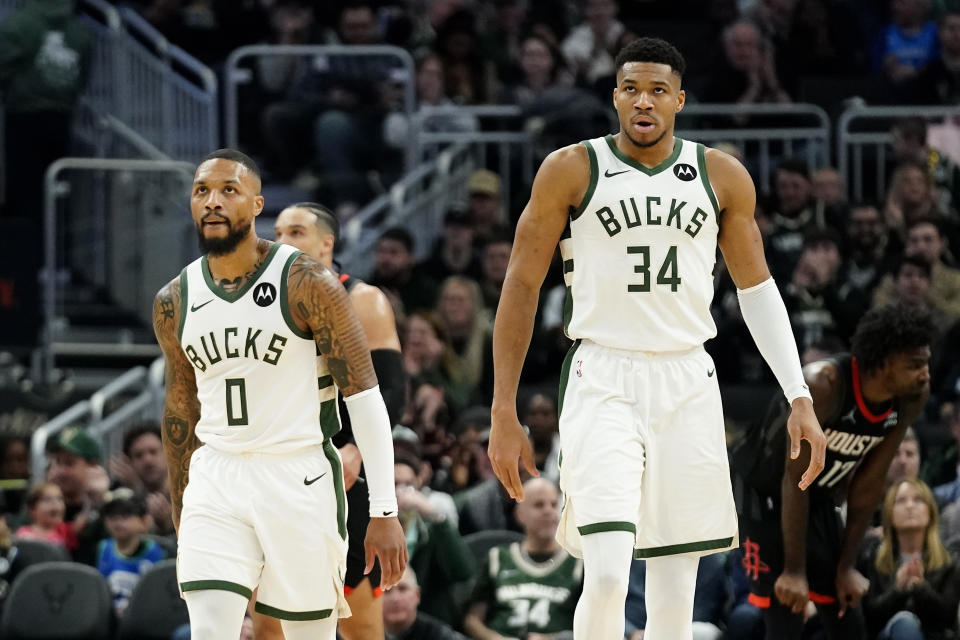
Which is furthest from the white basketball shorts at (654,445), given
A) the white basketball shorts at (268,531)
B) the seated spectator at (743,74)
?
the seated spectator at (743,74)

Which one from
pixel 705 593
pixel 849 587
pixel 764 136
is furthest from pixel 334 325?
pixel 764 136

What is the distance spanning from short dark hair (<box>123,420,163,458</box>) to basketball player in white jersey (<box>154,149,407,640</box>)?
16.5 feet

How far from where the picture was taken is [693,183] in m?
6.32

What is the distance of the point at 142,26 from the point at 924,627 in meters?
8.63

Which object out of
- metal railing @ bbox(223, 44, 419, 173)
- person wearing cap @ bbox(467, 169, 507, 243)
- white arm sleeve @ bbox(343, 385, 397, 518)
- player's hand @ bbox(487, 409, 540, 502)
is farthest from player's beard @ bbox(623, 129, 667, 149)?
metal railing @ bbox(223, 44, 419, 173)

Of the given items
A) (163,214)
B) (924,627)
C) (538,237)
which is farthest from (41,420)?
(538,237)

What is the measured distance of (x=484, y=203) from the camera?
13344mm

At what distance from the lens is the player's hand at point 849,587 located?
7.93 meters

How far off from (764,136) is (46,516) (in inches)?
233

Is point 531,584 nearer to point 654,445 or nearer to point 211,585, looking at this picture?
point 654,445

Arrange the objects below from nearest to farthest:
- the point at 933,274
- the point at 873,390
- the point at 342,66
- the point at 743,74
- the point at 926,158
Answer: the point at 873,390, the point at 933,274, the point at 926,158, the point at 743,74, the point at 342,66

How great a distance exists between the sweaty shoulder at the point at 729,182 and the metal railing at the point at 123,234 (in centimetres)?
795

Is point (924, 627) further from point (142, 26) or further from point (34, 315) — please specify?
point (142, 26)

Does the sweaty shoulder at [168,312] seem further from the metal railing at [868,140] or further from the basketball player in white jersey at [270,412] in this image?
the metal railing at [868,140]
